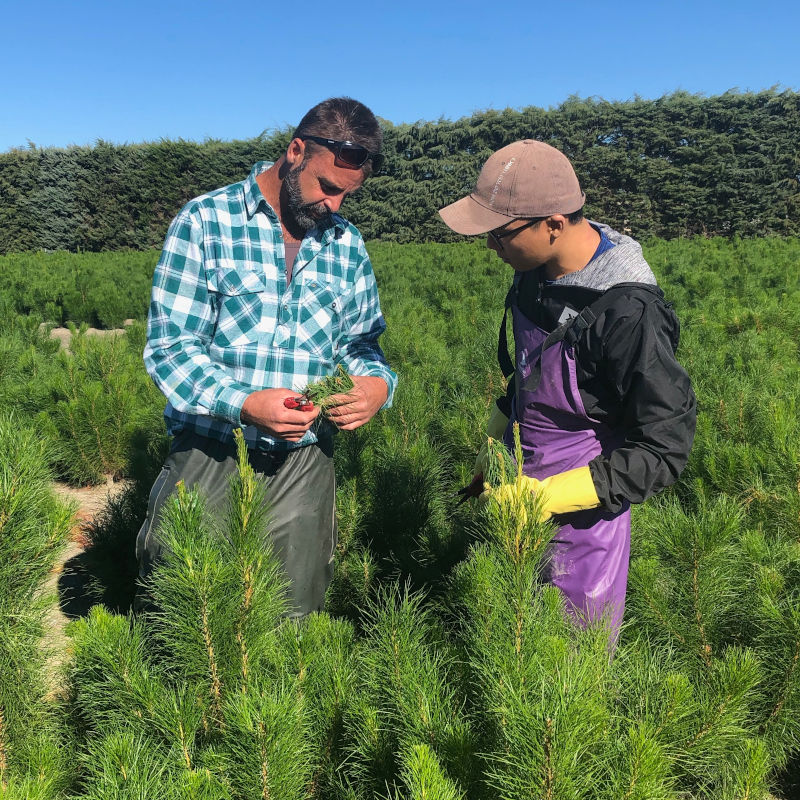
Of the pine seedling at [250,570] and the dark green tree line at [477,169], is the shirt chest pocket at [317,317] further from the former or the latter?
the dark green tree line at [477,169]

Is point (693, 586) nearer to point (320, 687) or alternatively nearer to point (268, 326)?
point (320, 687)

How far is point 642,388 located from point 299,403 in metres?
0.84

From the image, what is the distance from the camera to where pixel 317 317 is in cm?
194

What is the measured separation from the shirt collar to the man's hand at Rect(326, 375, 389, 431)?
18.0 inches

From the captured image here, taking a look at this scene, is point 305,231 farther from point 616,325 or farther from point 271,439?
point 616,325

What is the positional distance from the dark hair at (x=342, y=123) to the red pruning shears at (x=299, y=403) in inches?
28.1

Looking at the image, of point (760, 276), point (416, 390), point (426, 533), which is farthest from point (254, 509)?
point (760, 276)

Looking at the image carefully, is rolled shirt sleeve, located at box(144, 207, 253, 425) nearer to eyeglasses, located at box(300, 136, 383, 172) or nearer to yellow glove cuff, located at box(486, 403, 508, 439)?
eyeglasses, located at box(300, 136, 383, 172)

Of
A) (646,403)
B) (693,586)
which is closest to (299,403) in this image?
(646,403)

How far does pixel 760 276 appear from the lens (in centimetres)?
675

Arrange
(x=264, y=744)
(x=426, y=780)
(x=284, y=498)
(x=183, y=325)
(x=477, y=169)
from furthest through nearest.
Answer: (x=477, y=169) < (x=284, y=498) < (x=183, y=325) < (x=264, y=744) < (x=426, y=780)

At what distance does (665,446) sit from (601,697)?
0.58 meters

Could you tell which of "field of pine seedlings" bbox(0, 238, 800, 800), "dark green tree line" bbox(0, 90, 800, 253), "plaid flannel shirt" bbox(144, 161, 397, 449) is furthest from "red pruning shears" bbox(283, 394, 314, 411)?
"dark green tree line" bbox(0, 90, 800, 253)

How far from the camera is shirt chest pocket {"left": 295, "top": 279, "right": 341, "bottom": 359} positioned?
1.91 metres
